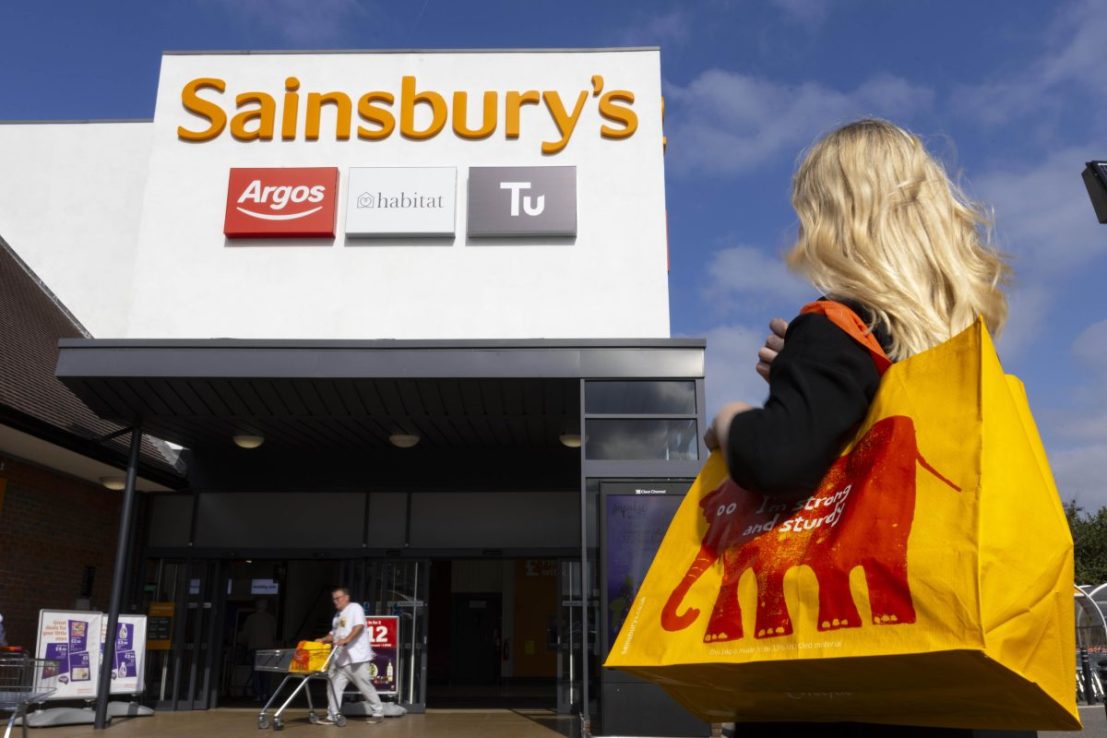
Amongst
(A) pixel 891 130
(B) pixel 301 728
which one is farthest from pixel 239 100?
(A) pixel 891 130

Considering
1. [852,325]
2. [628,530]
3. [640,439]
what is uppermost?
[640,439]

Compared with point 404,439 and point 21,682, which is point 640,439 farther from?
point 21,682

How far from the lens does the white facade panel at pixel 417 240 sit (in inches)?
476

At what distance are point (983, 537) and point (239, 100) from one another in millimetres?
13680

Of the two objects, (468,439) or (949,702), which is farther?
(468,439)

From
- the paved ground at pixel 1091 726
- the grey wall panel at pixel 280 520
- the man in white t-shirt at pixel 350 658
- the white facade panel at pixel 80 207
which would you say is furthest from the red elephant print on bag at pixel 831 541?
the white facade panel at pixel 80 207

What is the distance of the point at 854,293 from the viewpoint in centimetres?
122

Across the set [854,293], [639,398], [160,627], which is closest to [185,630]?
[160,627]

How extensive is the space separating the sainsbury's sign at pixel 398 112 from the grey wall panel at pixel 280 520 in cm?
519

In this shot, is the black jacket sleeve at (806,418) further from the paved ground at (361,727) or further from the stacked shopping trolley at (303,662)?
the stacked shopping trolley at (303,662)

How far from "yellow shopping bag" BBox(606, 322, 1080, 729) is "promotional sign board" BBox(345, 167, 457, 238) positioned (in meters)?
11.6

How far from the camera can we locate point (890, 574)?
0.94 m

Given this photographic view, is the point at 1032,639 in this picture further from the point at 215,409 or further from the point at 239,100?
the point at 239,100

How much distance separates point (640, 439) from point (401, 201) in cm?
496
